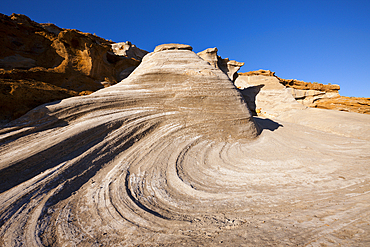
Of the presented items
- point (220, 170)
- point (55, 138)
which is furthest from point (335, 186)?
point (55, 138)

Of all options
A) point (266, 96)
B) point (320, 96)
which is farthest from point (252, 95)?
point (320, 96)

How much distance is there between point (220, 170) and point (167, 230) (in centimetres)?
154

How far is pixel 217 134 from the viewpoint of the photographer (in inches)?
159

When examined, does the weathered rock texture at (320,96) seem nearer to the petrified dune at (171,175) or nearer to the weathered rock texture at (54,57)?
the petrified dune at (171,175)

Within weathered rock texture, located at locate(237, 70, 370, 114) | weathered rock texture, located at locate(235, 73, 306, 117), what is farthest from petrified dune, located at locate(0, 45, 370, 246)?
weathered rock texture, located at locate(237, 70, 370, 114)

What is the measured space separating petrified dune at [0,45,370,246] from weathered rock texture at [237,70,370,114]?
10.3m

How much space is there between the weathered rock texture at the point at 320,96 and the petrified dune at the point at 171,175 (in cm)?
1025

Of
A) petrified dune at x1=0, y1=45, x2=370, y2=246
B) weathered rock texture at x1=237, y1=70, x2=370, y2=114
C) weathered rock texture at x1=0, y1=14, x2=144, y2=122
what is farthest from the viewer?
weathered rock texture at x1=237, y1=70, x2=370, y2=114

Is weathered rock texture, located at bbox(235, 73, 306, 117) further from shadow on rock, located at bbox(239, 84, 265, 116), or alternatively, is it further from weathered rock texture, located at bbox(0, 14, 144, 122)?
weathered rock texture, located at bbox(0, 14, 144, 122)

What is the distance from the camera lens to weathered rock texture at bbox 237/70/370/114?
1184cm

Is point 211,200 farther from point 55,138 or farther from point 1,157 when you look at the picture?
point 1,157

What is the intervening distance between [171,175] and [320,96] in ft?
53.1

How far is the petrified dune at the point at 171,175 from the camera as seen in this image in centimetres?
149

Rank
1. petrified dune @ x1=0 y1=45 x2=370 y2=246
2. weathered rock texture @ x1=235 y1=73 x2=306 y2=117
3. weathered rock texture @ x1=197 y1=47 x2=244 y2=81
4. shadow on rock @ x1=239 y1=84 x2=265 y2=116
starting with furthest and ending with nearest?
weathered rock texture @ x1=197 y1=47 x2=244 y2=81 < shadow on rock @ x1=239 y1=84 x2=265 y2=116 < weathered rock texture @ x1=235 y1=73 x2=306 y2=117 < petrified dune @ x1=0 y1=45 x2=370 y2=246
